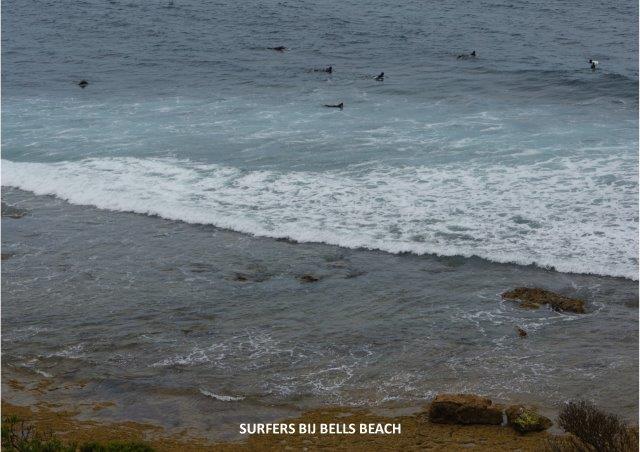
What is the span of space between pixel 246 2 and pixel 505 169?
39859 millimetres

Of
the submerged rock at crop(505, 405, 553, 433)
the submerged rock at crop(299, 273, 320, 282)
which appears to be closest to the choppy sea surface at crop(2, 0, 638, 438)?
the submerged rock at crop(299, 273, 320, 282)

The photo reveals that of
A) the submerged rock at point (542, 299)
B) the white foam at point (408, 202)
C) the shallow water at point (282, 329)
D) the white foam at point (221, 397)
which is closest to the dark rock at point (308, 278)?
the shallow water at point (282, 329)

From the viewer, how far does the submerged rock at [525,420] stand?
10328 millimetres

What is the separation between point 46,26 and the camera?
52.2m

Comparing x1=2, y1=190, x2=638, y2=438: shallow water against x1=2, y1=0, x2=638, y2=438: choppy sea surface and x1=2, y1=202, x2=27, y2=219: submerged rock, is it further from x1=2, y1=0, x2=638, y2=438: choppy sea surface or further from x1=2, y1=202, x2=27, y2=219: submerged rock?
x1=2, y1=202, x2=27, y2=219: submerged rock

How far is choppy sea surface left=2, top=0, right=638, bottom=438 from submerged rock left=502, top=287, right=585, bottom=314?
318 millimetres

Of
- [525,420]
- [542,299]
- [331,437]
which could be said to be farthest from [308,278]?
[525,420]

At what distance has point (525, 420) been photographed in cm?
1039

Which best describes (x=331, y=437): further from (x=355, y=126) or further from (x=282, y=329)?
(x=355, y=126)

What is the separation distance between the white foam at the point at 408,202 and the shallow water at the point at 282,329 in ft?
2.79

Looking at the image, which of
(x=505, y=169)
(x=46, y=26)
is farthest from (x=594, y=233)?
(x=46, y=26)

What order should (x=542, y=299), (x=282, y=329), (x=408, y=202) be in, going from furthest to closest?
(x=408, y=202) < (x=542, y=299) < (x=282, y=329)

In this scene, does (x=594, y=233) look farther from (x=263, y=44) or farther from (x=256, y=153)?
(x=263, y=44)

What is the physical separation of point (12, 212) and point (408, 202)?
10.1 metres
